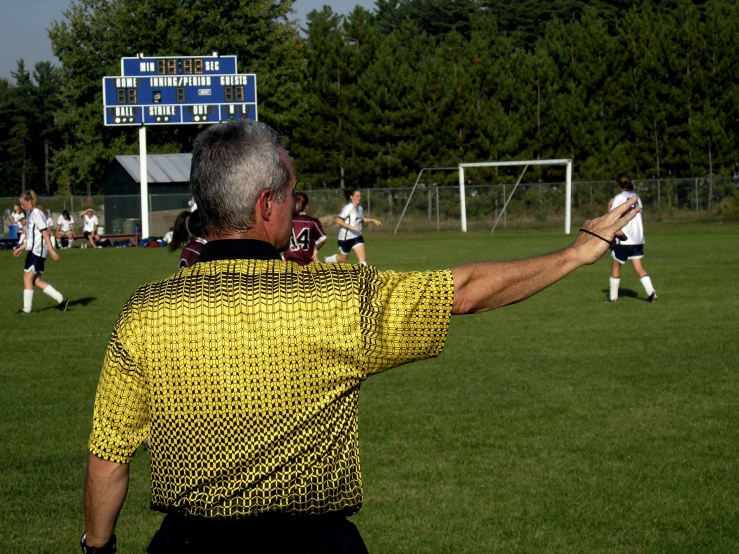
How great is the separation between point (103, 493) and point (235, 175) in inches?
35.7

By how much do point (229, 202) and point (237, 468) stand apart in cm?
66

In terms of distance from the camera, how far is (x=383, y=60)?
54719mm

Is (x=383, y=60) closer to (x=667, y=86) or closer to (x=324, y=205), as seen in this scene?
(x=324, y=205)

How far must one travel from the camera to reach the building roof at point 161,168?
160ft

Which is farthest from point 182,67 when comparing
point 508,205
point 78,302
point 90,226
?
point 78,302

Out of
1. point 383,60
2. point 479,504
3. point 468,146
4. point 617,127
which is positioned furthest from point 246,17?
point 479,504

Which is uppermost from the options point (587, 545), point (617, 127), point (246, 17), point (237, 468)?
point (246, 17)

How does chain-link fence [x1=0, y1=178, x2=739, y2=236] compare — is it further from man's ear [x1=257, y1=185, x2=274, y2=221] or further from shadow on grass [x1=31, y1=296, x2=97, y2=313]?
man's ear [x1=257, y1=185, x2=274, y2=221]

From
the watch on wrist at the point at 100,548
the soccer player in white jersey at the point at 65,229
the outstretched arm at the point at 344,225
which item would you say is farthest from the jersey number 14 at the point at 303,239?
the soccer player in white jersey at the point at 65,229

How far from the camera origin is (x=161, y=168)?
49562 millimetres

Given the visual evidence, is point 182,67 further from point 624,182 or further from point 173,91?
point 624,182

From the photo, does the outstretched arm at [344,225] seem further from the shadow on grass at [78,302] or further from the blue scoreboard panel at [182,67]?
the blue scoreboard panel at [182,67]

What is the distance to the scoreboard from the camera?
130 feet

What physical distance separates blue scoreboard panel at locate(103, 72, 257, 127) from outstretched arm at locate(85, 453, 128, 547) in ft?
123
